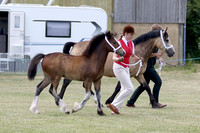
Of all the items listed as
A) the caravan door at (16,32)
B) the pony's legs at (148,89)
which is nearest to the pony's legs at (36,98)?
the pony's legs at (148,89)

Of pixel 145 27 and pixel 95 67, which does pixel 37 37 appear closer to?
pixel 145 27

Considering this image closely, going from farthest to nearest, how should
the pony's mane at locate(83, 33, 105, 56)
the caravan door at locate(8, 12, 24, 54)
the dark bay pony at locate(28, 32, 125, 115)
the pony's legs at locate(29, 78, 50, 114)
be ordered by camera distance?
the caravan door at locate(8, 12, 24, 54) → the pony's legs at locate(29, 78, 50, 114) → the pony's mane at locate(83, 33, 105, 56) → the dark bay pony at locate(28, 32, 125, 115)

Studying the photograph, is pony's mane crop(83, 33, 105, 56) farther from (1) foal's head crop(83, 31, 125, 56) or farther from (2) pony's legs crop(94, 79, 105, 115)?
(2) pony's legs crop(94, 79, 105, 115)

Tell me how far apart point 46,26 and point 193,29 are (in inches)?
574

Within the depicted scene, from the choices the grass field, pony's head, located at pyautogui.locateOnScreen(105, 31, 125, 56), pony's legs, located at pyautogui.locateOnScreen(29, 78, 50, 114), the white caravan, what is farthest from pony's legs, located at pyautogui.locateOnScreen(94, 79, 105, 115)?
the white caravan

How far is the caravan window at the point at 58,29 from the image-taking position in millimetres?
22359

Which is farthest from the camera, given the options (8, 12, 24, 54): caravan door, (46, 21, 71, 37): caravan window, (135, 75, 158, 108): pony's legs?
(46, 21, 71, 37): caravan window

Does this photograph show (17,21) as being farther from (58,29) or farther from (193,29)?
(193,29)

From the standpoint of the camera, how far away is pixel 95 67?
9672 mm

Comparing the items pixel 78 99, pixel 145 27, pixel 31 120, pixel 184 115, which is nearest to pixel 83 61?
pixel 31 120

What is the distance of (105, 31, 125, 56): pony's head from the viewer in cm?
949

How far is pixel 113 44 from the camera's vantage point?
9.59m

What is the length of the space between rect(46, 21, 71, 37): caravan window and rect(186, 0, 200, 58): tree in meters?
13.5

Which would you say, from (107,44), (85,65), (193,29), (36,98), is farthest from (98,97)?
(193,29)
